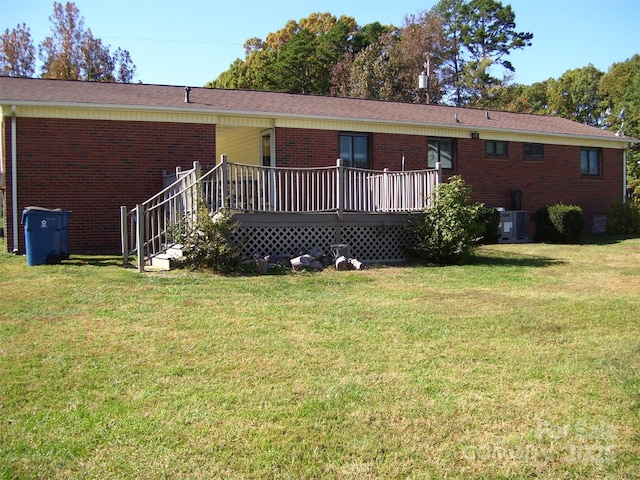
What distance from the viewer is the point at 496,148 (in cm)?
1808

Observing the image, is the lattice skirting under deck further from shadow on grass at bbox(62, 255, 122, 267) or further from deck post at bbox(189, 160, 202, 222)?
shadow on grass at bbox(62, 255, 122, 267)

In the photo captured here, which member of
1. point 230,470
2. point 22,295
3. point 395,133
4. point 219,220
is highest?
point 395,133

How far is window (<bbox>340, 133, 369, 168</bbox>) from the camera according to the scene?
15.9 metres

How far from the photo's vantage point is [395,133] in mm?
16297

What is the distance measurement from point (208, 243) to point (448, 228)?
4.60 m

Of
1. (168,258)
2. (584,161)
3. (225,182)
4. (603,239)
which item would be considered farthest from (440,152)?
(168,258)

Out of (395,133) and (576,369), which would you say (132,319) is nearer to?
(576,369)

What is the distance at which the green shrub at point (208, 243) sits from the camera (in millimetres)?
9758

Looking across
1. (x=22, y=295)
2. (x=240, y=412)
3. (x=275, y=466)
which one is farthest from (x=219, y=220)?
(x=275, y=466)

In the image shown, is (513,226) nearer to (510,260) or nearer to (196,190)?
(510,260)

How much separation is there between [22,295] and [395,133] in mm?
11074

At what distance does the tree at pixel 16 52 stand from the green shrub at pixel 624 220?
3672 cm

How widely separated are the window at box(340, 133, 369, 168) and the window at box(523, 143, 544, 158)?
5607 millimetres

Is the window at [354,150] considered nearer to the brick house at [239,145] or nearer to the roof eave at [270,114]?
the brick house at [239,145]
